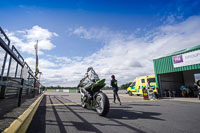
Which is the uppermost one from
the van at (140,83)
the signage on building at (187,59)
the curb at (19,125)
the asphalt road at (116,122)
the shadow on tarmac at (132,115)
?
the signage on building at (187,59)

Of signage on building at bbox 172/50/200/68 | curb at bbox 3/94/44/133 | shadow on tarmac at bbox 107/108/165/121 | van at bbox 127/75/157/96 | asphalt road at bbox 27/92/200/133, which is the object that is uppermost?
signage on building at bbox 172/50/200/68

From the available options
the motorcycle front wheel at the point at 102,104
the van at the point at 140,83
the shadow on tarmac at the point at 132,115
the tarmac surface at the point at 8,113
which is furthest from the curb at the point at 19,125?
the van at the point at 140,83

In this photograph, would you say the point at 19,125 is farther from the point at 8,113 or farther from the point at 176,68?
the point at 176,68

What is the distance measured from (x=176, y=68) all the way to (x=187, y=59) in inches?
55.7

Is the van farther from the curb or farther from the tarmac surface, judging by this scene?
the curb

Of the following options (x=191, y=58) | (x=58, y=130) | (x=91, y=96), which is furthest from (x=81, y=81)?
(x=191, y=58)

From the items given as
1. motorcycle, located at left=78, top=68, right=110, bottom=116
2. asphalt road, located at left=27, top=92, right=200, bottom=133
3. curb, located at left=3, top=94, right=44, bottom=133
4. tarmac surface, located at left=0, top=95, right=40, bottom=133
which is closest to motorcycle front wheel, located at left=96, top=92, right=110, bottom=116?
motorcycle, located at left=78, top=68, right=110, bottom=116

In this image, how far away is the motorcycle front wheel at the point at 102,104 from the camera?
349cm

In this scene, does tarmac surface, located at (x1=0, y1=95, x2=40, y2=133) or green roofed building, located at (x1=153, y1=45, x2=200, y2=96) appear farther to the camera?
green roofed building, located at (x1=153, y1=45, x2=200, y2=96)

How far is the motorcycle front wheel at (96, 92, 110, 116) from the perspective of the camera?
3.49 metres

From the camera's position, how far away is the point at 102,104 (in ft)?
11.9

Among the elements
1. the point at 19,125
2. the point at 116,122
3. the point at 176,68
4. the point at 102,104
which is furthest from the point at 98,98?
the point at 176,68

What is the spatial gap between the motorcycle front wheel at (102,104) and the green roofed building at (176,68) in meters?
11.5

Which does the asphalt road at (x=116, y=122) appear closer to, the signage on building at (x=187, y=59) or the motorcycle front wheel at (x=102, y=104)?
the motorcycle front wheel at (x=102, y=104)
